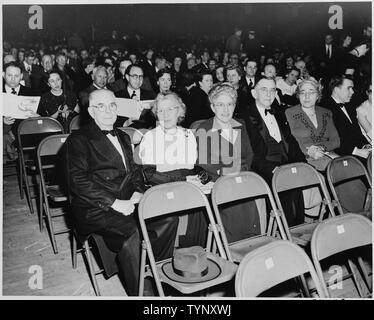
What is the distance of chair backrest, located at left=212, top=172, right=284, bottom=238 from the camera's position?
2.88 metres

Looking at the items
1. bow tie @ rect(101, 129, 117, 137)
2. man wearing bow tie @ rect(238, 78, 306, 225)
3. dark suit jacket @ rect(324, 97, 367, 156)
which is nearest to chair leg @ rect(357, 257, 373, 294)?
man wearing bow tie @ rect(238, 78, 306, 225)

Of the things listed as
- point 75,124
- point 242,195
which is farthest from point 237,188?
point 75,124

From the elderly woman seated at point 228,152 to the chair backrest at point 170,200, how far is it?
0.65 meters

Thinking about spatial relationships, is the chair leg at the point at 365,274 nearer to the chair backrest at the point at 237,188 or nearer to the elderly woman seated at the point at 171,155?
the chair backrest at the point at 237,188

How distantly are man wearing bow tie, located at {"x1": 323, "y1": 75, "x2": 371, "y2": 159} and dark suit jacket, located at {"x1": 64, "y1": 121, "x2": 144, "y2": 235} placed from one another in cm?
252

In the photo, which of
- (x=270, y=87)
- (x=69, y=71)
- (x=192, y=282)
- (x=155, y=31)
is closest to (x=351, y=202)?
(x=270, y=87)

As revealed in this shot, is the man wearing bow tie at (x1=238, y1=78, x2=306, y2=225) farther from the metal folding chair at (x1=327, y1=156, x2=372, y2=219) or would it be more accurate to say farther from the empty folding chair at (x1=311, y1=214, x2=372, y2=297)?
the empty folding chair at (x1=311, y1=214, x2=372, y2=297)

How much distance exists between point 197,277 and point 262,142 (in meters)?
1.83

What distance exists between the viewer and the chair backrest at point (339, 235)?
2.21 meters

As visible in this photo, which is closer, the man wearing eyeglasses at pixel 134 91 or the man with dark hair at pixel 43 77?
the man wearing eyeglasses at pixel 134 91

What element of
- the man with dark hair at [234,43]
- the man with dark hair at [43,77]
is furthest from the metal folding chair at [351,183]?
the man with dark hair at [234,43]

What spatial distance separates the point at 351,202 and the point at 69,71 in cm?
574

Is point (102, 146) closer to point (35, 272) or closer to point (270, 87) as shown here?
point (35, 272)
